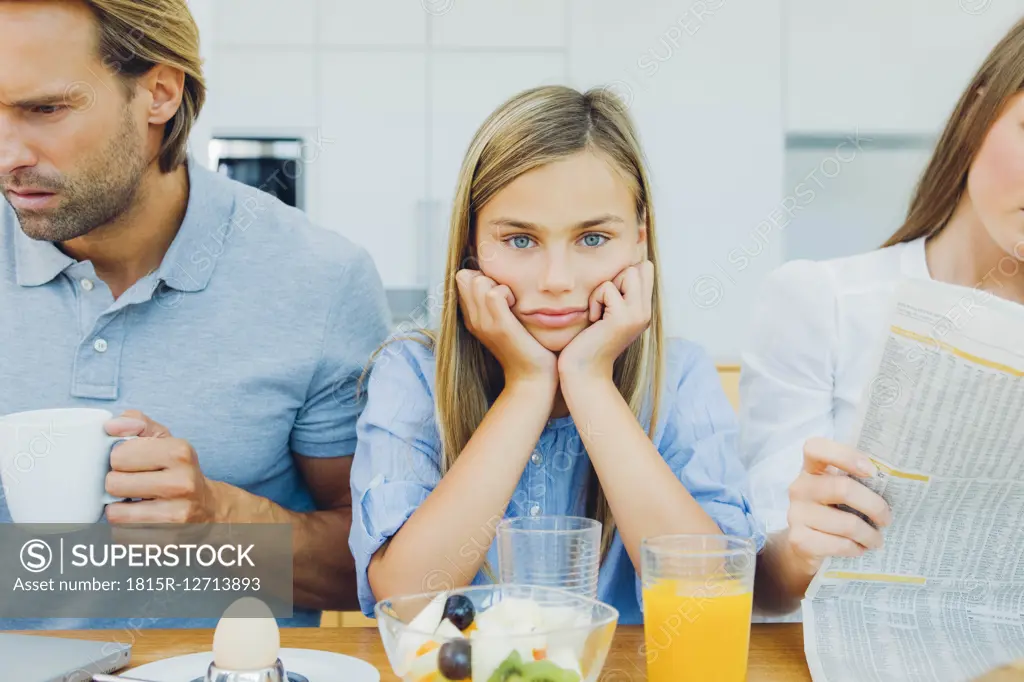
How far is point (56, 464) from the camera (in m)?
0.90

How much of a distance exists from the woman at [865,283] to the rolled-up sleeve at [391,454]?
0.41 meters

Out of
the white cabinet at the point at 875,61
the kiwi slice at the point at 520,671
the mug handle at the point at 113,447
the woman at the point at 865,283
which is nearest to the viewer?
the kiwi slice at the point at 520,671

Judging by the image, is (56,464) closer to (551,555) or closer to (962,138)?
(551,555)

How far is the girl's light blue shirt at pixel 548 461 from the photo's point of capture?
1.10 metres

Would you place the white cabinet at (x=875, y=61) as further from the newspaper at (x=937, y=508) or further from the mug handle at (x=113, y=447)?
the mug handle at (x=113, y=447)

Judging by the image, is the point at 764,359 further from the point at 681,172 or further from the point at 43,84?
the point at 681,172

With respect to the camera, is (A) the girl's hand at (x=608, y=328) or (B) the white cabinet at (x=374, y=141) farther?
(B) the white cabinet at (x=374, y=141)

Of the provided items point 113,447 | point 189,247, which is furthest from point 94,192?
point 113,447

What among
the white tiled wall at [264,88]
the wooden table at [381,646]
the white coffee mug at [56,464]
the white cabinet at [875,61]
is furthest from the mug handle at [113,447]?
the white cabinet at [875,61]

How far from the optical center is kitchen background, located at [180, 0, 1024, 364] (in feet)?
10.6

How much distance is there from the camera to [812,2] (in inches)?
130

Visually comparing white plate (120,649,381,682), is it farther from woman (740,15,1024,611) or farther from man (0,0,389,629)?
woman (740,15,1024,611)

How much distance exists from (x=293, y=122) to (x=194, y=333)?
80.9 inches

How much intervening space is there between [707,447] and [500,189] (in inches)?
15.6
